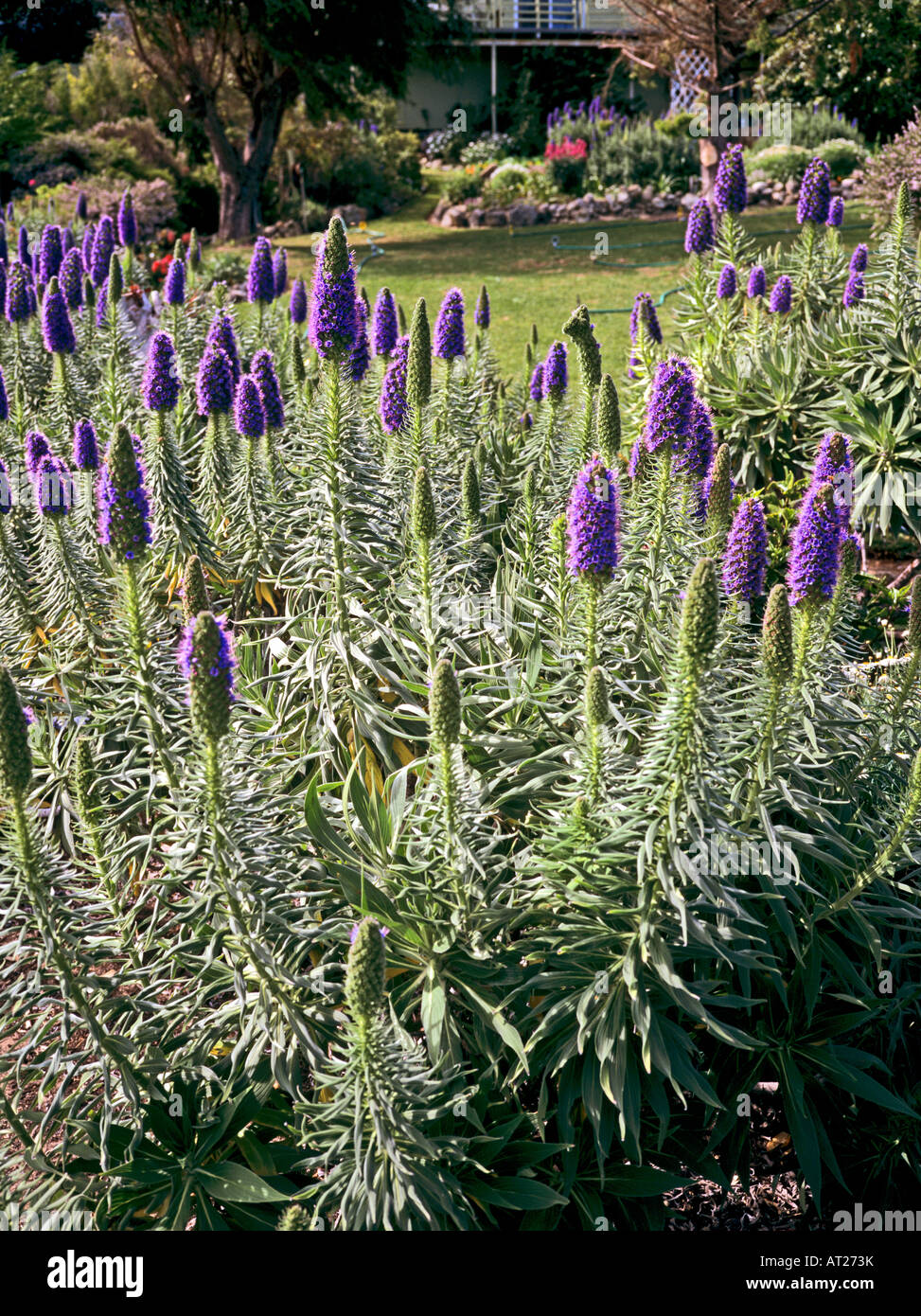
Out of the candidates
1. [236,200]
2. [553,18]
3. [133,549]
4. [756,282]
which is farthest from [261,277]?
[553,18]

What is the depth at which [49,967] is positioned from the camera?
263 centimetres

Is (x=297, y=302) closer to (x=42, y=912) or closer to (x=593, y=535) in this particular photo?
(x=593, y=535)

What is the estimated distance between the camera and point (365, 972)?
80.6 inches

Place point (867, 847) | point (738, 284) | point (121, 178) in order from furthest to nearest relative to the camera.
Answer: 1. point (121, 178)
2. point (738, 284)
3. point (867, 847)

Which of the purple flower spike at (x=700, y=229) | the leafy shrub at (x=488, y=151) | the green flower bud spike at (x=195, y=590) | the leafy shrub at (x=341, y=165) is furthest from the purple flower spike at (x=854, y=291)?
the leafy shrub at (x=488, y=151)

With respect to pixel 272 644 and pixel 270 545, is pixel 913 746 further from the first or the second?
pixel 270 545

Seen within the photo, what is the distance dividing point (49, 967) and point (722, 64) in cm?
1652

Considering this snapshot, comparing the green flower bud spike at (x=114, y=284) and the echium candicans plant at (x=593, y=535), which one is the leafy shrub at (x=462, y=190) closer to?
the green flower bud spike at (x=114, y=284)

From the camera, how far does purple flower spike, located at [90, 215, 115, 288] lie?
6.80m

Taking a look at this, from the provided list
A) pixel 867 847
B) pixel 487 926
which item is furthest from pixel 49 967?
pixel 867 847

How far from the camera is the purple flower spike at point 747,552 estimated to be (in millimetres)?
3051

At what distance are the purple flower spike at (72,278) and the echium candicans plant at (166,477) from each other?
308cm

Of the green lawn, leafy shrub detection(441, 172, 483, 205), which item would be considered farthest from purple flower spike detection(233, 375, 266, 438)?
leafy shrub detection(441, 172, 483, 205)

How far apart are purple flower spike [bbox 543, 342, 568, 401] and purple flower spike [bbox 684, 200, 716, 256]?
242cm
